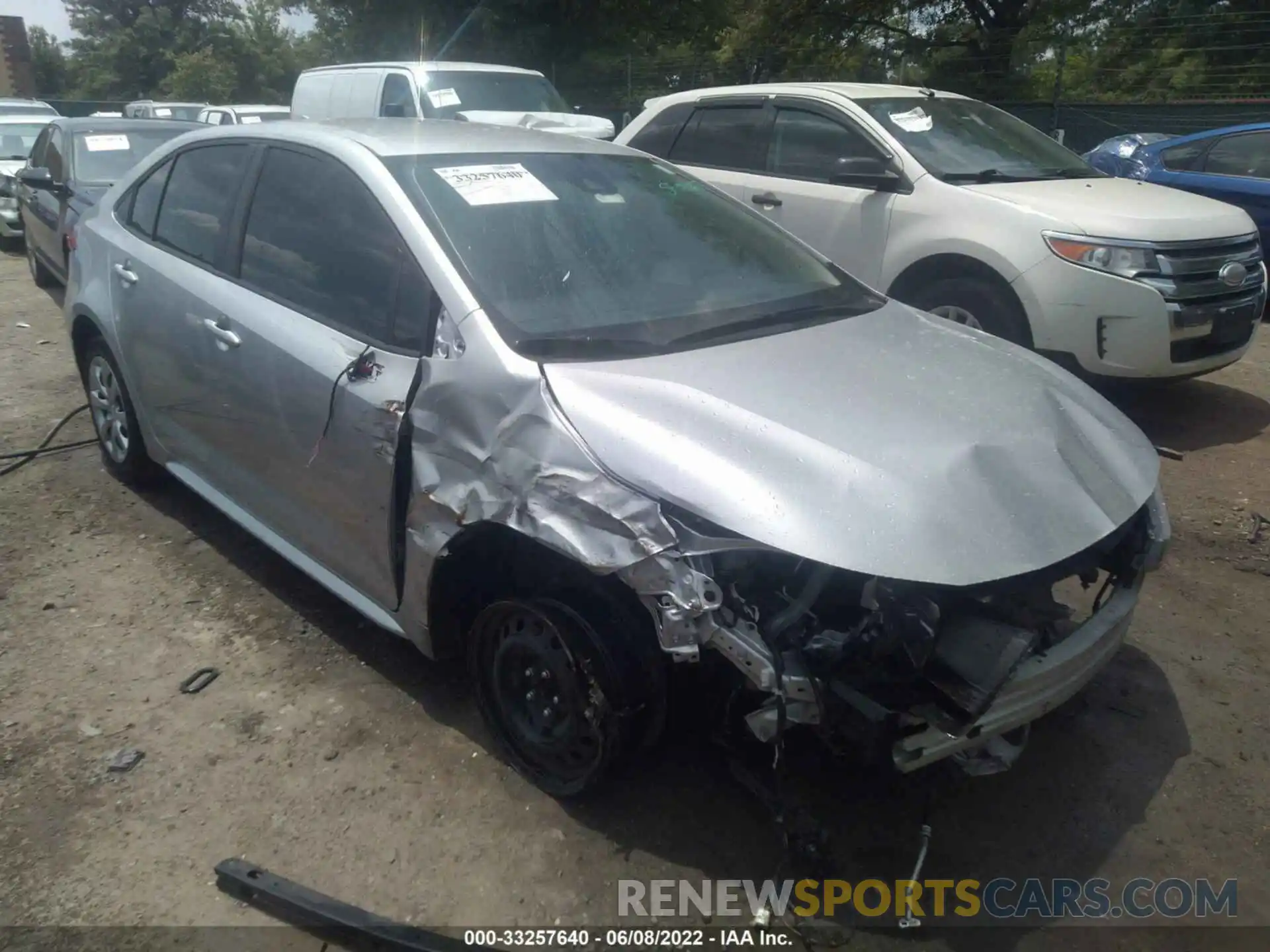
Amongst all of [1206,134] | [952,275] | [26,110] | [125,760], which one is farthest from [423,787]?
[26,110]

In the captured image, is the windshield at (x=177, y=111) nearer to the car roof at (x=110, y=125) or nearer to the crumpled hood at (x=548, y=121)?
the car roof at (x=110, y=125)

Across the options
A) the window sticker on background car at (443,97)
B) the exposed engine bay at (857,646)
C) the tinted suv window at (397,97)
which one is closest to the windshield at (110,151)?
the tinted suv window at (397,97)

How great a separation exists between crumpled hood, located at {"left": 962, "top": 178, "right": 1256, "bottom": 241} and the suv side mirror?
16.7 inches

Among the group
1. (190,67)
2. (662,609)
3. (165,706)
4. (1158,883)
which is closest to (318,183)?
(165,706)

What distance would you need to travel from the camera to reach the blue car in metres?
8.34

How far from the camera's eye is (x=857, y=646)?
2256mm

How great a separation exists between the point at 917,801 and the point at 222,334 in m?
2.69

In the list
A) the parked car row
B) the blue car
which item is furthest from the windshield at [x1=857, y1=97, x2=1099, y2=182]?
the blue car

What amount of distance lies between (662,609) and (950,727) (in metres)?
0.72

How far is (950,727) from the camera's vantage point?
2.31 metres

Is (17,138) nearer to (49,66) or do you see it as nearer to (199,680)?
(199,680)

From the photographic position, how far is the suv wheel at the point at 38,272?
945 centimetres

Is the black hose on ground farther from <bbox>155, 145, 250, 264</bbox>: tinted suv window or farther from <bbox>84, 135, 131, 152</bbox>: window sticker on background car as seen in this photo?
<bbox>84, 135, 131, 152</bbox>: window sticker on background car

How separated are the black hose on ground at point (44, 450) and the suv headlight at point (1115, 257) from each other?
5272 millimetres
